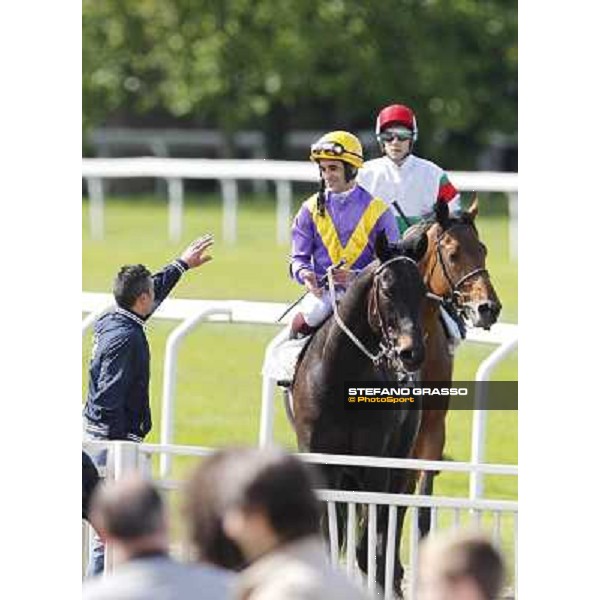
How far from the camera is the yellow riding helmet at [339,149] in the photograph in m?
7.56

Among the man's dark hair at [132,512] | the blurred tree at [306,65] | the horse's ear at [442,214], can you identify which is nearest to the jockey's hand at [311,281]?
the horse's ear at [442,214]

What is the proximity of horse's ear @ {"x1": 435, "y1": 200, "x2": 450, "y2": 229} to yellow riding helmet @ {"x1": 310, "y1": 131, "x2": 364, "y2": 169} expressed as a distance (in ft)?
1.07

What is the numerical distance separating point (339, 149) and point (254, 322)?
0.88m

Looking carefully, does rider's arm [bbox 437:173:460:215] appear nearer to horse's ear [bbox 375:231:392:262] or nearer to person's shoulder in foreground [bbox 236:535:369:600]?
horse's ear [bbox 375:231:392:262]

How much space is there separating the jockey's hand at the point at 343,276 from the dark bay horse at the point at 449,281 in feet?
0.80

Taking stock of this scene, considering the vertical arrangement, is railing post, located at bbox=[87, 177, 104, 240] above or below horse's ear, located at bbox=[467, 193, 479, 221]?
above

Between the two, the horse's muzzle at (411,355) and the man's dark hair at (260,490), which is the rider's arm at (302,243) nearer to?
the horse's muzzle at (411,355)

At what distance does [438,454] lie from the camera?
26.0 ft

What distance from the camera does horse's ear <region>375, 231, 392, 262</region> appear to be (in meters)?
7.35

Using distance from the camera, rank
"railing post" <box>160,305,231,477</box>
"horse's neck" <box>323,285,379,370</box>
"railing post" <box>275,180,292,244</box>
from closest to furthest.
→ 1. "horse's neck" <box>323,285,379,370</box>
2. "railing post" <box>160,305,231,477</box>
3. "railing post" <box>275,180,292,244</box>

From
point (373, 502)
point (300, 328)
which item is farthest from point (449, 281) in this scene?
point (373, 502)

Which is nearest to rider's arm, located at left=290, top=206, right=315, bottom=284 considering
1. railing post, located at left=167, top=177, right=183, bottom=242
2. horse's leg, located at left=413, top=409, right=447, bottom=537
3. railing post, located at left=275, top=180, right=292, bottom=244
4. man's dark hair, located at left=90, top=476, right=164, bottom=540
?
horse's leg, located at left=413, top=409, right=447, bottom=537
